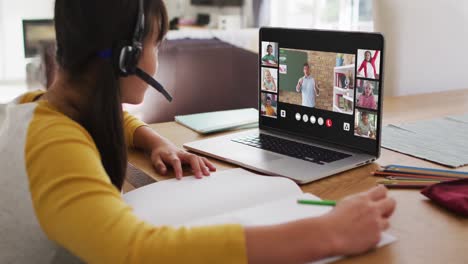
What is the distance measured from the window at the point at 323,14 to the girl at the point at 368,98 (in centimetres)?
159

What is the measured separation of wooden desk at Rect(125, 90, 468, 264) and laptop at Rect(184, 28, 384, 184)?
0.03 meters

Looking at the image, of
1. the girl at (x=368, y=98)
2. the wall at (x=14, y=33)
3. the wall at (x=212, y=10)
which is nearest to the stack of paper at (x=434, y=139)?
the girl at (x=368, y=98)

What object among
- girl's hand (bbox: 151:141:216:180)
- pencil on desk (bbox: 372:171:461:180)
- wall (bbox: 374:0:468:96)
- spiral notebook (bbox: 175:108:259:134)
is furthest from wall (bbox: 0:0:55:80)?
pencil on desk (bbox: 372:171:461:180)

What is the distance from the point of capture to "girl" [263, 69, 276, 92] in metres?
1.28

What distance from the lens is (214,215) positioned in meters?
0.81

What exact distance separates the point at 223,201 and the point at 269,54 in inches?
20.2

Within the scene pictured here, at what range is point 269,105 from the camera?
131cm

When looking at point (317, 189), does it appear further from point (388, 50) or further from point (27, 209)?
point (388, 50)

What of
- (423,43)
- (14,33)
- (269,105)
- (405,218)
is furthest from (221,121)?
(14,33)

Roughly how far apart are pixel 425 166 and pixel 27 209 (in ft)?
2.34

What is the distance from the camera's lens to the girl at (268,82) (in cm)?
128

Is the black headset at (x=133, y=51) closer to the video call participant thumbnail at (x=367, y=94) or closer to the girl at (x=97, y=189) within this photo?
the girl at (x=97, y=189)

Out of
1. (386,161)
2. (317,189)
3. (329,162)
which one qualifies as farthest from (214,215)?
(386,161)

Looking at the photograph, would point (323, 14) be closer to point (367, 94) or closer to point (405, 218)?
point (367, 94)
